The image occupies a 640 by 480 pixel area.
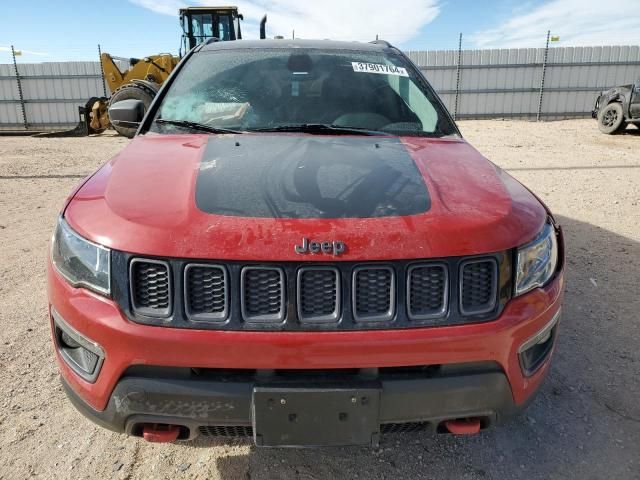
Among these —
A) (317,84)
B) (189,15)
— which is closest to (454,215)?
(317,84)

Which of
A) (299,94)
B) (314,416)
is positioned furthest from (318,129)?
(314,416)

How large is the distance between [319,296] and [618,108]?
15.0m

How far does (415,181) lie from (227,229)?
76cm

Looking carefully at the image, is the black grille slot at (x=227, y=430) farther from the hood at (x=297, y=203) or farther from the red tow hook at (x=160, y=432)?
the hood at (x=297, y=203)

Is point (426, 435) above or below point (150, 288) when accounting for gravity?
below

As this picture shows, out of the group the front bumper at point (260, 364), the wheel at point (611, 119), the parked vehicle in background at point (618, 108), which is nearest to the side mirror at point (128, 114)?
the front bumper at point (260, 364)

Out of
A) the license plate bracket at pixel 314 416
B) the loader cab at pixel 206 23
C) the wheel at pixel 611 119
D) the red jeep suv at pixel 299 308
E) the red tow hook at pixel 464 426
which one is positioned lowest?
the wheel at pixel 611 119

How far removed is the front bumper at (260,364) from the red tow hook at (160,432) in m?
0.04

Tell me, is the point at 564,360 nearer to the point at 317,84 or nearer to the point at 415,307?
the point at 415,307

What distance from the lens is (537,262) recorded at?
173 cm

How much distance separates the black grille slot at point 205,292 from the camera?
59.6 inches

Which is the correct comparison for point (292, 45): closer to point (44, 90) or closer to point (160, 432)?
point (160, 432)

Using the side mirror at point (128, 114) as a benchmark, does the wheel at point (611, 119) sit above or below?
below

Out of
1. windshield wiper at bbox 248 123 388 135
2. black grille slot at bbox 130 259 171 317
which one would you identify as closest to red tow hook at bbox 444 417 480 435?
black grille slot at bbox 130 259 171 317
